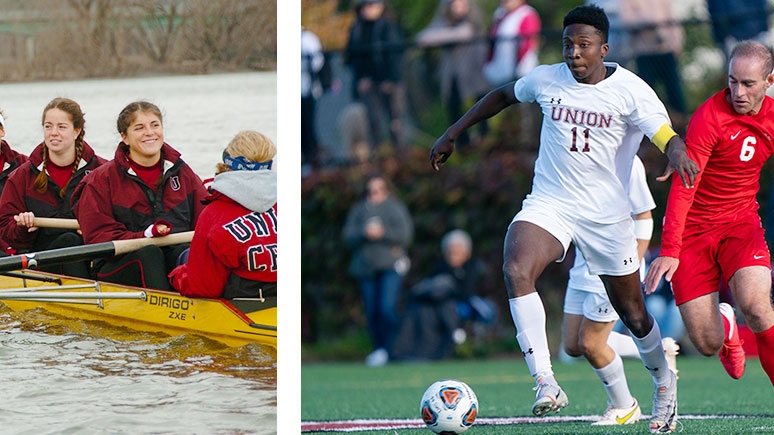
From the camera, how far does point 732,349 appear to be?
24.1ft

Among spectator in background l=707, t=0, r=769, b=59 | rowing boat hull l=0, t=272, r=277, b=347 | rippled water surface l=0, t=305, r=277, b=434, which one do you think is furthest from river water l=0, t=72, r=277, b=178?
spectator in background l=707, t=0, r=769, b=59

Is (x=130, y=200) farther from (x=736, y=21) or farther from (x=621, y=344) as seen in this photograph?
(x=736, y=21)

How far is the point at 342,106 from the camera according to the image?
1725 centimetres

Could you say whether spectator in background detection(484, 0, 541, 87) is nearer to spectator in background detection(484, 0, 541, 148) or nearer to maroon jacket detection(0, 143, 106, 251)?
spectator in background detection(484, 0, 541, 148)

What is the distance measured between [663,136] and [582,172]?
0.53 m

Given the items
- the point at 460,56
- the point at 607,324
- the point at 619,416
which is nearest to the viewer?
the point at 619,416

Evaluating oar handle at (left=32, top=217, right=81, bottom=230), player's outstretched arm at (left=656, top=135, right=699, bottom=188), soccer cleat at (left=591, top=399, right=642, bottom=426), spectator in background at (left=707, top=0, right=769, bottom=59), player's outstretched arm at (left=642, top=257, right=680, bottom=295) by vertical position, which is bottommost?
soccer cleat at (left=591, top=399, right=642, bottom=426)

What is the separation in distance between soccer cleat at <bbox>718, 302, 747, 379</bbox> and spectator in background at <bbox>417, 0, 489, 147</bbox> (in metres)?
8.89

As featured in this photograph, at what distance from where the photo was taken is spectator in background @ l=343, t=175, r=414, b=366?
1554 centimetres

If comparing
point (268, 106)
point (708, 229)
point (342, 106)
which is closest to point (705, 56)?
point (342, 106)

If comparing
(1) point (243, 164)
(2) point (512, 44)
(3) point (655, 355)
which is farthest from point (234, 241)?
(2) point (512, 44)

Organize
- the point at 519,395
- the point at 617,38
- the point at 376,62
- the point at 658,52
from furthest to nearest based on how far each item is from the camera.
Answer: the point at 376,62
the point at 617,38
the point at 658,52
the point at 519,395

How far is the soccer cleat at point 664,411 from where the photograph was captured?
7.02 m

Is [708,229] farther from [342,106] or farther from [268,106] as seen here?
[342,106]
